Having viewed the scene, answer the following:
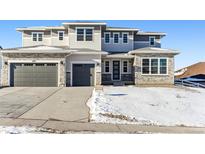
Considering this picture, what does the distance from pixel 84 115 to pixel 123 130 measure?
8.81 ft

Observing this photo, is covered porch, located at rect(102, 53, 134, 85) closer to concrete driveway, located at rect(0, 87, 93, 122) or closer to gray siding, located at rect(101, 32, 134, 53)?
gray siding, located at rect(101, 32, 134, 53)

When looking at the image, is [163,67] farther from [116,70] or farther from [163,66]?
[116,70]

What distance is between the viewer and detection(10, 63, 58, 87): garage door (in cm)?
2334

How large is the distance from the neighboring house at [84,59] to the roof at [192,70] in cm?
1909

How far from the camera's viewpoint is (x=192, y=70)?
45.9 metres

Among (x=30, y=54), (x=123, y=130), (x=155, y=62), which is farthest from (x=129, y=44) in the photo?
(x=123, y=130)

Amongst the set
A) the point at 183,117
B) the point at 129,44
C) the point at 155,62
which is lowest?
the point at 183,117

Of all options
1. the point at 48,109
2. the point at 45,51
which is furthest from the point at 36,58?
the point at 48,109

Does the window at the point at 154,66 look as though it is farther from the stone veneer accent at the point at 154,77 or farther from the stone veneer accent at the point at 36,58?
the stone veneer accent at the point at 36,58

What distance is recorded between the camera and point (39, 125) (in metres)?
8.91

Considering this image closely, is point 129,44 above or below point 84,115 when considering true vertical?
above

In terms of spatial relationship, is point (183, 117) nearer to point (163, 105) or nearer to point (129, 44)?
point (163, 105)
